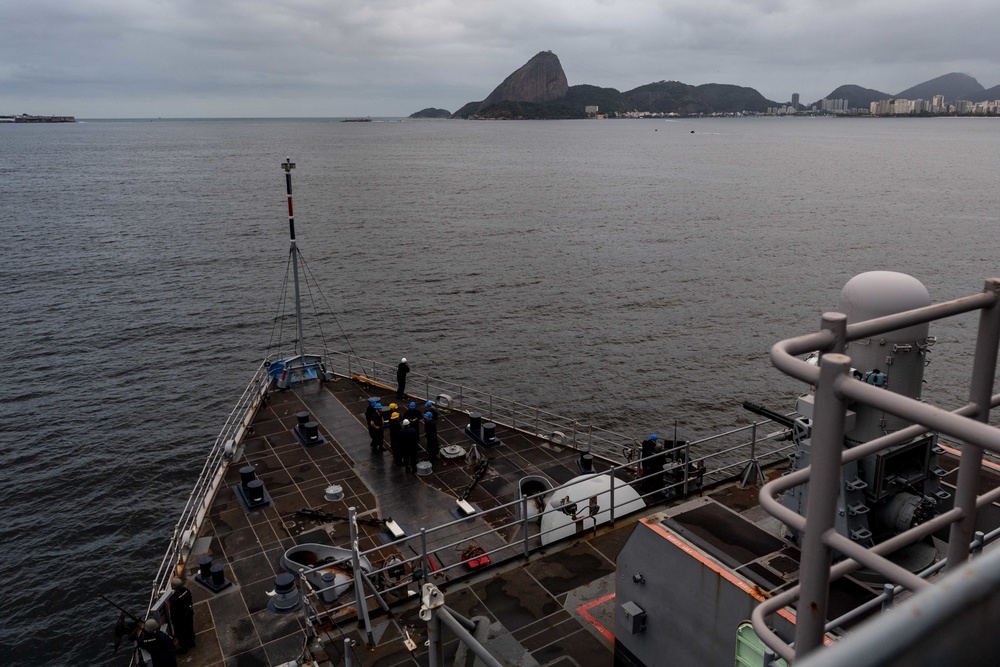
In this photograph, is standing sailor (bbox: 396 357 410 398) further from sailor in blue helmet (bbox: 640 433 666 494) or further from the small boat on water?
sailor in blue helmet (bbox: 640 433 666 494)

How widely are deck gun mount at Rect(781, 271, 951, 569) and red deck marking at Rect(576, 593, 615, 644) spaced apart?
12.1ft

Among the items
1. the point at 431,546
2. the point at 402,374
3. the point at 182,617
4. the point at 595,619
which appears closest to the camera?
the point at 595,619

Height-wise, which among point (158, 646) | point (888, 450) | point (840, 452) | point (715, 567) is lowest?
point (158, 646)

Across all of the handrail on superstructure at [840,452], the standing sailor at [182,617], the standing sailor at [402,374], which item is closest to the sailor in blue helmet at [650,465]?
the standing sailor at [182,617]

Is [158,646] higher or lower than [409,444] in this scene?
lower

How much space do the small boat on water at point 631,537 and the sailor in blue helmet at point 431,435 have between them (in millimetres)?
130

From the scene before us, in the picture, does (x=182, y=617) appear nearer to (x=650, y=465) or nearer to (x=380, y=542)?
(x=380, y=542)

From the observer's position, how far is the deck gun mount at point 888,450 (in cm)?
1052

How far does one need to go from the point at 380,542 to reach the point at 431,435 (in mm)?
4283

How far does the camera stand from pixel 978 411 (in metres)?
4.24

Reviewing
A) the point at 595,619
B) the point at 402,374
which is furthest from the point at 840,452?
the point at 402,374

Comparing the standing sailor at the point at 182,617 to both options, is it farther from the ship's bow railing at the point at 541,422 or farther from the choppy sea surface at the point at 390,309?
the ship's bow railing at the point at 541,422

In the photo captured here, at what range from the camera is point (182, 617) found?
15375 mm

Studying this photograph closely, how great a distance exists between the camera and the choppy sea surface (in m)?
28.6
